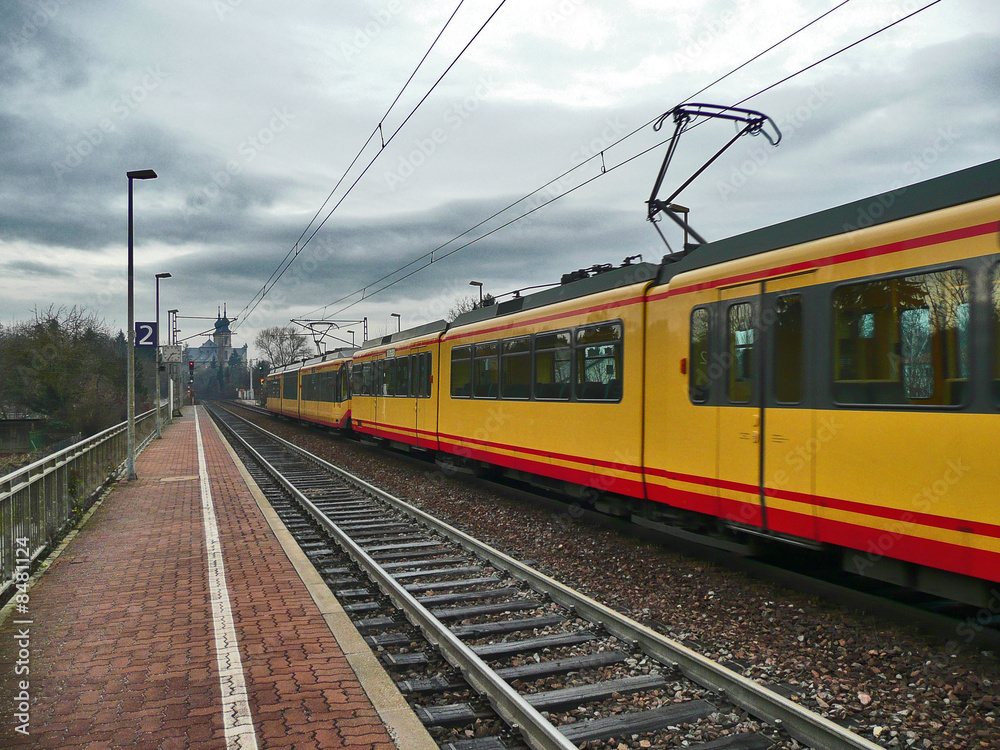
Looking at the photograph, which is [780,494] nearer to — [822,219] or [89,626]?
[822,219]

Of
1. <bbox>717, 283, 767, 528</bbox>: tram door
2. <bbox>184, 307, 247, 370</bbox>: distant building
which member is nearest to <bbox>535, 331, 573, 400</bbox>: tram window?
<bbox>717, 283, 767, 528</bbox>: tram door

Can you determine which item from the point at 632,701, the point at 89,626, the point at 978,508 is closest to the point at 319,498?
the point at 89,626

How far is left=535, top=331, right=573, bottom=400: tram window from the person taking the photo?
10203 millimetres

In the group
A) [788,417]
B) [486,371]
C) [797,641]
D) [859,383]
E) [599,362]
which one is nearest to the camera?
[797,641]

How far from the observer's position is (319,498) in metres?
13.2

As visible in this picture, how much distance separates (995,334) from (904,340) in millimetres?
683

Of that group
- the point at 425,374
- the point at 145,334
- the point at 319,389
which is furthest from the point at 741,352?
the point at 319,389

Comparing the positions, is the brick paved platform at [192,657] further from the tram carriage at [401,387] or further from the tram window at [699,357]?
the tram carriage at [401,387]

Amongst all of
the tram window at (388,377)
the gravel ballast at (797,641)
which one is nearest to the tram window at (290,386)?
the tram window at (388,377)

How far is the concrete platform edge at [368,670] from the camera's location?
160 inches

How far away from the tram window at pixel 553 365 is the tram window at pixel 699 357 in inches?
105

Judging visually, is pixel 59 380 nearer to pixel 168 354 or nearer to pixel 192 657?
pixel 168 354

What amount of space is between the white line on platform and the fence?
172 centimetres

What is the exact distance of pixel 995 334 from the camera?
4715 millimetres
